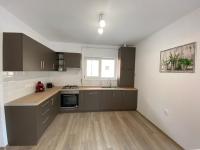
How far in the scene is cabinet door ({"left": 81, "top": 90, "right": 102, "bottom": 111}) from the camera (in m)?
4.37

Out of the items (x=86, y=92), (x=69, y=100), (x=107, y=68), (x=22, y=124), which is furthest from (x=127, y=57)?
(x=22, y=124)

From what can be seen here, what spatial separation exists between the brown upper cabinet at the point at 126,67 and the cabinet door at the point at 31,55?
9.25 feet

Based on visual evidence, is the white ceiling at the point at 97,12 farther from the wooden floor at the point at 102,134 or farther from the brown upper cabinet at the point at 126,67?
the wooden floor at the point at 102,134

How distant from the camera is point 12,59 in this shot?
2170 mm

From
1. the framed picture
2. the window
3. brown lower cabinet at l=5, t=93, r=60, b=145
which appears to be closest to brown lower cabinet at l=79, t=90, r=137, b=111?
the window

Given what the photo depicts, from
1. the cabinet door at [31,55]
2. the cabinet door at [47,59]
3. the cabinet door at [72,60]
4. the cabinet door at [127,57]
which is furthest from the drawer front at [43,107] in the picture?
the cabinet door at [127,57]

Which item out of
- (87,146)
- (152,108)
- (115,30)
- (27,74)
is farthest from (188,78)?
(27,74)

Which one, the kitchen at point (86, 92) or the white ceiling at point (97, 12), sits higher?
the white ceiling at point (97, 12)

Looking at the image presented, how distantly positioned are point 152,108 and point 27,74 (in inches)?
132

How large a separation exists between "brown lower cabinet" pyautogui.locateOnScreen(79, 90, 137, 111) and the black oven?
133mm

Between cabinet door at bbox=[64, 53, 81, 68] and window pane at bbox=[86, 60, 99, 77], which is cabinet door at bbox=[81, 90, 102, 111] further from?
cabinet door at bbox=[64, 53, 81, 68]

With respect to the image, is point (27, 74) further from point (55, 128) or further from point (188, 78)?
point (188, 78)

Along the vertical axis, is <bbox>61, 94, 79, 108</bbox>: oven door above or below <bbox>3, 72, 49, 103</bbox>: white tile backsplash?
below

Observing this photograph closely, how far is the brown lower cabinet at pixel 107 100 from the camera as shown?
4.38 metres
